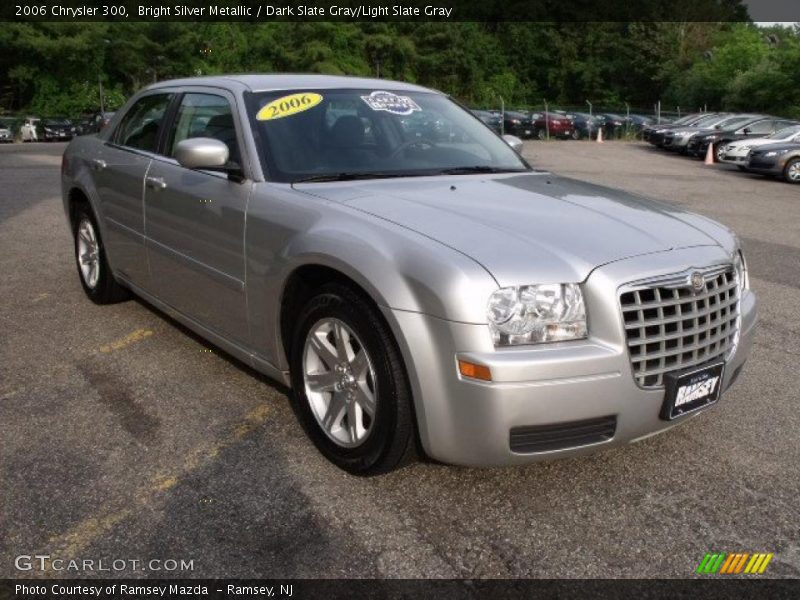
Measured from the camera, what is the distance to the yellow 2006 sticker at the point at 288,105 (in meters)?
3.99

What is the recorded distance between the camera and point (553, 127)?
1550 inches

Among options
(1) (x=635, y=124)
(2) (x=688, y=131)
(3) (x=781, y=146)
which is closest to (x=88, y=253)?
(3) (x=781, y=146)

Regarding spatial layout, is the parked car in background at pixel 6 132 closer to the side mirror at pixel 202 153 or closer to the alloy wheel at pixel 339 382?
the side mirror at pixel 202 153

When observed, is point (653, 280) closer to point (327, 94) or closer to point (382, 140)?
point (382, 140)

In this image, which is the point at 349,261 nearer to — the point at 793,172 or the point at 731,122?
the point at 793,172

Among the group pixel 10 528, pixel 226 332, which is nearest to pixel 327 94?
pixel 226 332

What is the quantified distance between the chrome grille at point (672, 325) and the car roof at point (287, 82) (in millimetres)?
2201

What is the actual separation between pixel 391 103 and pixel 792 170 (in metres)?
16.8

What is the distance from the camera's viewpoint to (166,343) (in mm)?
5031

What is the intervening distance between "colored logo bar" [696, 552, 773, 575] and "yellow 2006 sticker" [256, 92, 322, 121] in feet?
8.92

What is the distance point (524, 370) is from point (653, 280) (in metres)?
0.63

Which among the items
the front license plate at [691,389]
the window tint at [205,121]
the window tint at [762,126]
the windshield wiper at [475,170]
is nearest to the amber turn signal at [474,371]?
the front license plate at [691,389]

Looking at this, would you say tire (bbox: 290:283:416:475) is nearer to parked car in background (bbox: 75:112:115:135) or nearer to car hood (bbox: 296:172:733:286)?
car hood (bbox: 296:172:733:286)

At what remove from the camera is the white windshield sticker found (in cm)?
435
